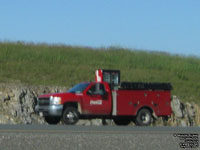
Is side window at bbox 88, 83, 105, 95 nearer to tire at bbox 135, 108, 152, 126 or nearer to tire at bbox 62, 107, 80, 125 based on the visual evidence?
tire at bbox 62, 107, 80, 125

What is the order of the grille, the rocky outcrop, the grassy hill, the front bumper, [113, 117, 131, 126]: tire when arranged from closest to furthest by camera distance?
the front bumper
the grille
[113, 117, 131, 126]: tire
the rocky outcrop
the grassy hill

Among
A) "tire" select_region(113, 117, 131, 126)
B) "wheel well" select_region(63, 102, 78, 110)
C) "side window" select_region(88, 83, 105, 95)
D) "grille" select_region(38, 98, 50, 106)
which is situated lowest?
"tire" select_region(113, 117, 131, 126)

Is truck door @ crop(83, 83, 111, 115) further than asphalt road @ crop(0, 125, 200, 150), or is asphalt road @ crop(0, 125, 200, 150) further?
truck door @ crop(83, 83, 111, 115)

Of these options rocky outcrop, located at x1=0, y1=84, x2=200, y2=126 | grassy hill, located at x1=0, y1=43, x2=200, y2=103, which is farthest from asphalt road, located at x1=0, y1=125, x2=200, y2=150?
grassy hill, located at x1=0, y1=43, x2=200, y2=103

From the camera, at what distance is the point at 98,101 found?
23641 mm

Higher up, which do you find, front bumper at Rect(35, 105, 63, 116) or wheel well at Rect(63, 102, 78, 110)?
wheel well at Rect(63, 102, 78, 110)

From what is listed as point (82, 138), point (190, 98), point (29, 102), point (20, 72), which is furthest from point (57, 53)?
point (82, 138)

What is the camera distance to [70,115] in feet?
74.2

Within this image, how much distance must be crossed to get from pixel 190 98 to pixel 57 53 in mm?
13128

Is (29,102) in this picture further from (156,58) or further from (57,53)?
(156,58)

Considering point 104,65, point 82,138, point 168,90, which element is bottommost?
point 82,138

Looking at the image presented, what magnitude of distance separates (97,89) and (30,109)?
9.67 m

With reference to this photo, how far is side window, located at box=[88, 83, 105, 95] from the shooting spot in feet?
77.7

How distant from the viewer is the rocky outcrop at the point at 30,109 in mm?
31516
